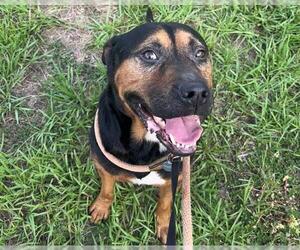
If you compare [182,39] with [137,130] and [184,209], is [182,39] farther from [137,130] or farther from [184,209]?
[184,209]

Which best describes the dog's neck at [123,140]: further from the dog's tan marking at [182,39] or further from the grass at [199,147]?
the grass at [199,147]

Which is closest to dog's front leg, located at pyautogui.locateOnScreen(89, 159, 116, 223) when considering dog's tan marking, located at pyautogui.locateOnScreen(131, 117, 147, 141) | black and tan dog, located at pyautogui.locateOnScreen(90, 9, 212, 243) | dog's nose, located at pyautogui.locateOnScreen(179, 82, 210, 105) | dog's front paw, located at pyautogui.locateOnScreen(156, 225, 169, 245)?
black and tan dog, located at pyautogui.locateOnScreen(90, 9, 212, 243)

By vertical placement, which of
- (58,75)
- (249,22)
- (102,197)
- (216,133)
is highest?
(249,22)

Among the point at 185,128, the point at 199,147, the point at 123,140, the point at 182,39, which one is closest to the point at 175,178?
the point at 185,128

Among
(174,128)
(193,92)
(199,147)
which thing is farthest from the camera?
(199,147)

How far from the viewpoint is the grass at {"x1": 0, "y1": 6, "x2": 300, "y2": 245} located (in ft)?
12.6

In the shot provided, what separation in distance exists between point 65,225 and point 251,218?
4.55 feet

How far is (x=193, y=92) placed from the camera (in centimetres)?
256

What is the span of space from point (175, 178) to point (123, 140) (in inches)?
16.7

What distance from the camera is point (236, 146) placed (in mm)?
4156

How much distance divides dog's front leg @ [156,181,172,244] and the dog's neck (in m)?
0.52

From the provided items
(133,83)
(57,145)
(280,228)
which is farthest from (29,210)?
(280,228)

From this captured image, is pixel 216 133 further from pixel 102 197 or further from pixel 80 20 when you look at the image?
pixel 80 20

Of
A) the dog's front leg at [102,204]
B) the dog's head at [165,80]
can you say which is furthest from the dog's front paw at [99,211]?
the dog's head at [165,80]
